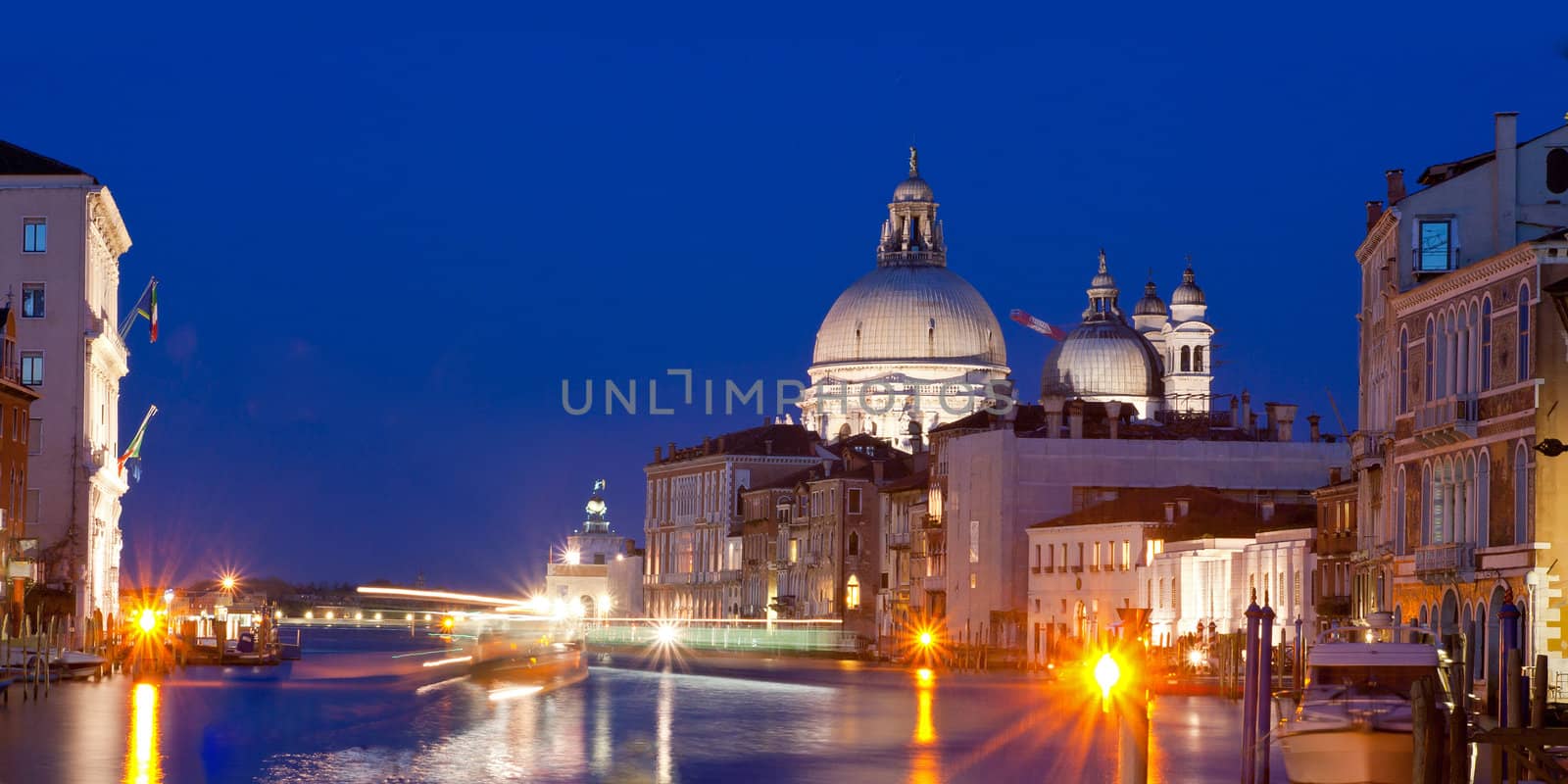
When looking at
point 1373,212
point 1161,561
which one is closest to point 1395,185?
point 1373,212

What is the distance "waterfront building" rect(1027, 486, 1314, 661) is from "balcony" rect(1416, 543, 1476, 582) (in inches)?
662

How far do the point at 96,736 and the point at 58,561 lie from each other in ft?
112

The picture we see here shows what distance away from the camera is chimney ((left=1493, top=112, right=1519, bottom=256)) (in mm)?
47469

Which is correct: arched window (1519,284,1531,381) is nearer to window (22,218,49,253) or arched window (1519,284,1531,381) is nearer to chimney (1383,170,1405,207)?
chimney (1383,170,1405,207)

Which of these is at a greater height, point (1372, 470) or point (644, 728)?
point (1372, 470)

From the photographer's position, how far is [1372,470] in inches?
2176

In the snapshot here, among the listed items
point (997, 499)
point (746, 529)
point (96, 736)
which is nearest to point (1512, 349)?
point (96, 736)

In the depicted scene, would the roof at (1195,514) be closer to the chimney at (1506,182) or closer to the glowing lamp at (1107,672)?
the chimney at (1506,182)

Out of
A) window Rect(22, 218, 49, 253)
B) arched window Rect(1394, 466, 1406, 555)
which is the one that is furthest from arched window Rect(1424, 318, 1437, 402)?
window Rect(22, 218, 49, 253)

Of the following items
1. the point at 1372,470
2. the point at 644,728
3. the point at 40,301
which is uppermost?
the point at 40,301

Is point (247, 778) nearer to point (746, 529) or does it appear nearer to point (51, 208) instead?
point (51, 208)

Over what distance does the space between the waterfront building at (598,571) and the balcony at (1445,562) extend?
102262mm

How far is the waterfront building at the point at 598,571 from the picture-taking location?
494ft

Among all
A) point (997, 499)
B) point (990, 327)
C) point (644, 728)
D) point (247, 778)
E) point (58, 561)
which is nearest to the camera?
point (247, 778)
